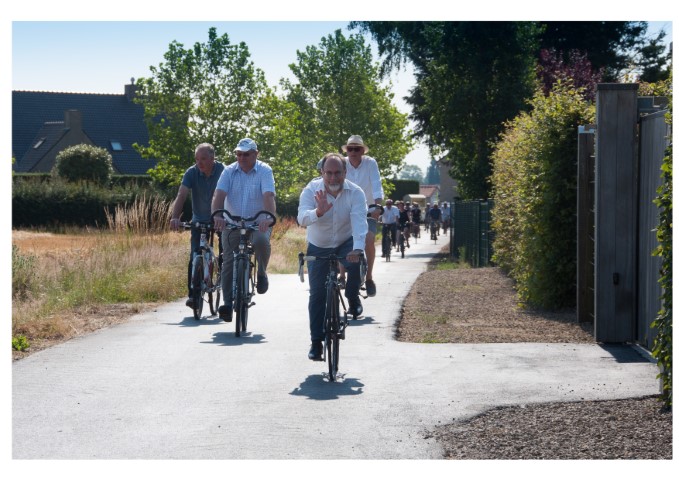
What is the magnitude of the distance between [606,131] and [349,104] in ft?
152

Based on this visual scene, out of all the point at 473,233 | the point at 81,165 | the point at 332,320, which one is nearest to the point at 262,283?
the point at 332,320

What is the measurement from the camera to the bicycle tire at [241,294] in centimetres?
1032

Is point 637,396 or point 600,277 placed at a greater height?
point 600,277

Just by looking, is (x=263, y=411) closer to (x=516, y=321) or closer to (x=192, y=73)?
(x=516, y=321)

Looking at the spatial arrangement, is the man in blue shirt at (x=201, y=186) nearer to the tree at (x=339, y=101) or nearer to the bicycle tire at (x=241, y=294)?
the bicycle tire at (x=241, y=294)

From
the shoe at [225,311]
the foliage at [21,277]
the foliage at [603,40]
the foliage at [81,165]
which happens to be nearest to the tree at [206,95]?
the foliage at [81,165]

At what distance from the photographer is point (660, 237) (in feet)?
21.2

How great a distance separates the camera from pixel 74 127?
72000 millimetres

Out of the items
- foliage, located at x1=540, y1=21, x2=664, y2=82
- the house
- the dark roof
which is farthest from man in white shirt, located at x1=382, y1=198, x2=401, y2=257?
the dark roof

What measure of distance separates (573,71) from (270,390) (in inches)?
1026

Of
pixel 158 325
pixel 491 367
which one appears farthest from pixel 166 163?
pixel 491 367

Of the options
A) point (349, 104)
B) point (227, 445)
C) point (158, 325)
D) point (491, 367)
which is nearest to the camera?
point (227, 445)

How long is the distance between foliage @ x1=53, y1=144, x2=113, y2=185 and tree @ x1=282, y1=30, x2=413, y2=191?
9808 millimetres

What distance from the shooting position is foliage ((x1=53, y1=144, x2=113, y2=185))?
51344 millimetres
